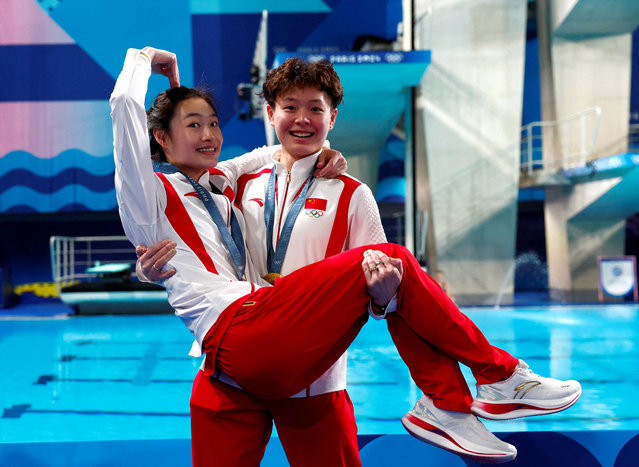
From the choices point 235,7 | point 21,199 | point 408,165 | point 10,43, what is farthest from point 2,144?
point 408,165

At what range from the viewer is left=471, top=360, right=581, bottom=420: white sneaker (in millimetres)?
1469

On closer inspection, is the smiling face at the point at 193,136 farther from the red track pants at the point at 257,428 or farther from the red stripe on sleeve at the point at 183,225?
the red track pants at the point at 257,428

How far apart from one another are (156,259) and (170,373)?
3.83 metres

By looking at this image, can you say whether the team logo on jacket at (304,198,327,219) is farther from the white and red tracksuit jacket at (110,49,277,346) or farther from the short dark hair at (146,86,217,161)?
the short dark hair at (146,86,217,161)

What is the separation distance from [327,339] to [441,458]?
1307 mm

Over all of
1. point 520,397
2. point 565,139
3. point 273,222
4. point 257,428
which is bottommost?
point 257,428

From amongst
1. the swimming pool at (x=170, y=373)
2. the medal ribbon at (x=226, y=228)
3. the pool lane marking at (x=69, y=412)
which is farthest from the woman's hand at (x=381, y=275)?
the pool lane marking at (x=69, y=412)

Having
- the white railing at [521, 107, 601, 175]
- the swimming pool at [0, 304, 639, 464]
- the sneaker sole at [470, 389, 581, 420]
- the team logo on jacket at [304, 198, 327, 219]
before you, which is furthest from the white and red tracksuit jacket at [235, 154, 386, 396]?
the white railing at [521, 107, 601, 175]

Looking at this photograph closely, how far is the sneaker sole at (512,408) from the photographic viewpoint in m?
1.47

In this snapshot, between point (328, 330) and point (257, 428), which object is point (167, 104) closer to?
point (328, 330)

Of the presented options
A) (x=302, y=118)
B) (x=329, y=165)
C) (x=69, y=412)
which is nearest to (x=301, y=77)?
(x=302, y=118)

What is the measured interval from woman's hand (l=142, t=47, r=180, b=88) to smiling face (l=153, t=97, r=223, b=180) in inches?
5.4

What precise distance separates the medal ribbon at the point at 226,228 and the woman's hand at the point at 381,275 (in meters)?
0.39

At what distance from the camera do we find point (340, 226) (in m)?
1.66
